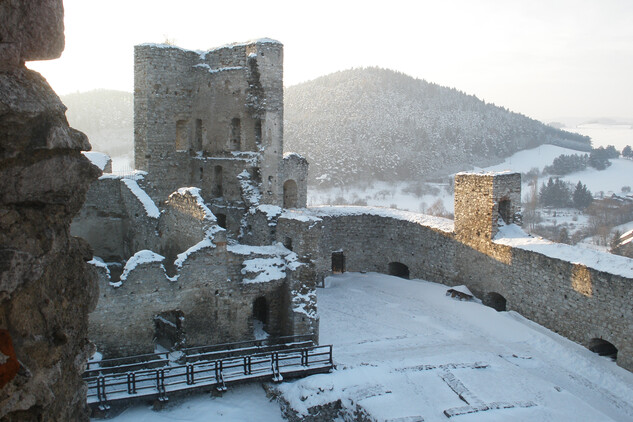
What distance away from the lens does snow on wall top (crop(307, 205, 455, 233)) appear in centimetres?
2248

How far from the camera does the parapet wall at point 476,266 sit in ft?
50.6

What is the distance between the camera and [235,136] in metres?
21.2

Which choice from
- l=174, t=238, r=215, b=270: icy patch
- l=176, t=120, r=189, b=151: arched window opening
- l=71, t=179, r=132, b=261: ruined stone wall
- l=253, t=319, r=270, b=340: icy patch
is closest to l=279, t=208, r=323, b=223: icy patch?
l=174, t=238, r=215, b=270: icy patch

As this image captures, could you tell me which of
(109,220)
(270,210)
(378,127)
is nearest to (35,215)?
(270,210)

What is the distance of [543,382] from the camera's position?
547 inches

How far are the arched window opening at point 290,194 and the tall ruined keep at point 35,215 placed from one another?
1867 cm

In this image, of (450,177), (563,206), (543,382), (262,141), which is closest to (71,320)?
(543,382)

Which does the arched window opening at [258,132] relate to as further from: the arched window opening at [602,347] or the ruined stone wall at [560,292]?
the arched window opening at [602,347]

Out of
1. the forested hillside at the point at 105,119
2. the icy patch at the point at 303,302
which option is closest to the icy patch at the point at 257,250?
the icy patch at the point at 303,302

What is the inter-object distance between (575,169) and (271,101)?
72.2 m

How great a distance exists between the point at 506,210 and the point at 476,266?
227 centimetres

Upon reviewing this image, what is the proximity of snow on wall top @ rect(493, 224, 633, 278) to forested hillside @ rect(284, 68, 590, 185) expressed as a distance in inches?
2079

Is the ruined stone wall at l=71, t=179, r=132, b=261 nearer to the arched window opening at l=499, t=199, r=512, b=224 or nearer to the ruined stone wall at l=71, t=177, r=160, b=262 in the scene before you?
the ruined stone wall at l=71, t=177, r=160, b=262

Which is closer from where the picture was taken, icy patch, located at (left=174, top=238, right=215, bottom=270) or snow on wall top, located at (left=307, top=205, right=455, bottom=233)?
icy patch, located at (left=174, top=238, right=215, bottom=270)
